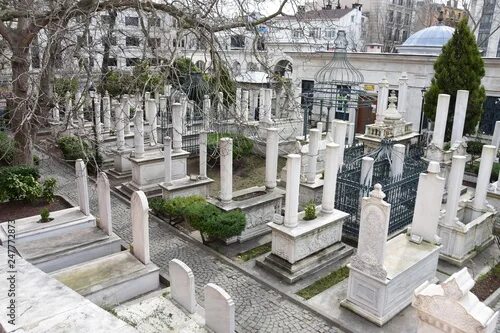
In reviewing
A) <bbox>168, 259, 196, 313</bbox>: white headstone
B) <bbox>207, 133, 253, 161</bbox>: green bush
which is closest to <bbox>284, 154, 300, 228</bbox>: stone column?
<bbox>168, 259, 196, 313</bbox>: white headstone

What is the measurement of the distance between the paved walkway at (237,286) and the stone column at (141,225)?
1006 mm

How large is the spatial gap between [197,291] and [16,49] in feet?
25.5

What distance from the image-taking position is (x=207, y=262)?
973cm

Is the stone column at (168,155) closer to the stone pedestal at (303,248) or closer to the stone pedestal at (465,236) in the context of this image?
the stone pedestal at (303,248)

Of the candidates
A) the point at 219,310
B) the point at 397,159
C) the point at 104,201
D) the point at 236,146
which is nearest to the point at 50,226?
the point at 104,201

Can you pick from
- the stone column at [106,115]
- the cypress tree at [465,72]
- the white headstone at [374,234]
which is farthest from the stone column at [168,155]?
the cypress tree at [465,72]

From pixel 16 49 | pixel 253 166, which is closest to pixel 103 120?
pixel 253 166

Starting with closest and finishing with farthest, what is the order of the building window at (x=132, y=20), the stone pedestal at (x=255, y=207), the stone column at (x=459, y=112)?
the stone pedestal at (x=255, y=207) → the stone column at (x=459, y=112) → the building window at (x=132, y=20)

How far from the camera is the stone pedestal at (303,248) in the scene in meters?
9.02

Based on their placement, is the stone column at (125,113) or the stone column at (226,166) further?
the stone column at (125,113)

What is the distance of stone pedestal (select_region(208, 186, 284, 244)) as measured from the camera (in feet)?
35.3

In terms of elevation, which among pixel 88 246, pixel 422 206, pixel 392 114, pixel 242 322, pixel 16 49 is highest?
pixel 16 49

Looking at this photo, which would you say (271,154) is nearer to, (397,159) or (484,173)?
(397,159)

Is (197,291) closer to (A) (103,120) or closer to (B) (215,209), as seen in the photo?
(B) (215,209)
